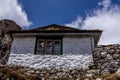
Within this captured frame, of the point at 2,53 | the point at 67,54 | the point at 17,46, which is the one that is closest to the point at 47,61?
the point at 67,54

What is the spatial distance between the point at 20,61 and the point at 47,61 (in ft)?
6.37

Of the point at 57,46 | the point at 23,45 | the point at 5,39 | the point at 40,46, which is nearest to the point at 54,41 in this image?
the point at 57,46

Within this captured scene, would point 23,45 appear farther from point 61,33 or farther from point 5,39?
point 5,39

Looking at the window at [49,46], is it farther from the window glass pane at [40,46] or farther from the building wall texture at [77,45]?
the building wall texture at [77,45]

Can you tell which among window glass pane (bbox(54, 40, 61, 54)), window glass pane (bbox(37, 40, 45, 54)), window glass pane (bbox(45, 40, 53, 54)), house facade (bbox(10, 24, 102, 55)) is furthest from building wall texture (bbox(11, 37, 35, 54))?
window glass pane (bbox(54, 40, 61, 54))

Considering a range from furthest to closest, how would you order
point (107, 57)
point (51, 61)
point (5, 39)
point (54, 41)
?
point (5, 39), point (54, 41), point (107, 57), point (51, 61)

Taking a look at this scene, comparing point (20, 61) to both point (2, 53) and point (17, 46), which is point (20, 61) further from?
point (2, 53)

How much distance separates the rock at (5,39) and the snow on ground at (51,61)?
1241cm

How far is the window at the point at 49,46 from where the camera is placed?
17875mm

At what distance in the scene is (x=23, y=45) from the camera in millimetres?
18125

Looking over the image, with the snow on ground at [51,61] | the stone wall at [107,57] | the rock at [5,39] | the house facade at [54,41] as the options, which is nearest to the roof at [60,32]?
the house facade at [54,41]

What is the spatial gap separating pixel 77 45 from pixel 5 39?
828 inches

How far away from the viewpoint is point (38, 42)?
60.5ft

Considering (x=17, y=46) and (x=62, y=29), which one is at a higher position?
(x=62, y=29)
